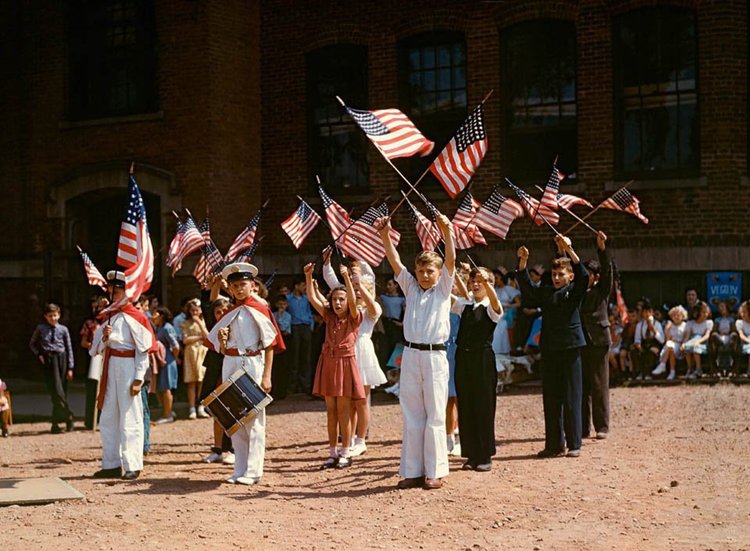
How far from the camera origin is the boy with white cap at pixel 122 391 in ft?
34.9

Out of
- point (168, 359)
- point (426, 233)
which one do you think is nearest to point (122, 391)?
point (426, 233)

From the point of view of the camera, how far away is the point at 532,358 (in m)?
17.5

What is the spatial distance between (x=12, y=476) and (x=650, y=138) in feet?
38.8

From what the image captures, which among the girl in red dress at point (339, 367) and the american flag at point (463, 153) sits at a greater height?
the american flag at point (463, 153)

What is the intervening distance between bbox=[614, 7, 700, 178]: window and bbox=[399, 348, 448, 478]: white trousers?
32.6ft

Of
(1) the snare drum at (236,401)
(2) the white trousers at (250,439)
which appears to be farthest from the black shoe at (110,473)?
(1) the snare drum at (236,401)

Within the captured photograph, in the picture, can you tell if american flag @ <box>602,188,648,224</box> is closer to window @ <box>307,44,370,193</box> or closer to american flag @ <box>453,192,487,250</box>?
american flag @ <box>453,192,487,250</box>

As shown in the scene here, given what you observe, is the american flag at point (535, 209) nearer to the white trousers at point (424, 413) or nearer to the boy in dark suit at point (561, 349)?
the boy in dark suit at point (561, 349)

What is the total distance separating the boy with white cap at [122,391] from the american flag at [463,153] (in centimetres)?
335

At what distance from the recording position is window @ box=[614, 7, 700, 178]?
719 inches

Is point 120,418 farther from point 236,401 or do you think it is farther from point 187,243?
point 187,243

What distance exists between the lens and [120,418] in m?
10.7

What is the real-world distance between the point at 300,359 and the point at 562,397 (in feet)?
23.8

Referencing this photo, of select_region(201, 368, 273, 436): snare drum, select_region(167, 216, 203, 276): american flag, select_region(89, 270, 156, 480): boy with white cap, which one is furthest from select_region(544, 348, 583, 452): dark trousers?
select_region(167, 216, 203, 276): american flag
